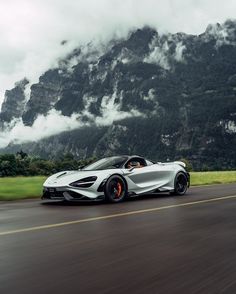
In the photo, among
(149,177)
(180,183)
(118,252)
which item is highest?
(149,177)

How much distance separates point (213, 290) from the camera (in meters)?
3.78

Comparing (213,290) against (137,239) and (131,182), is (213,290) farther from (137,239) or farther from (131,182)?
(131,182)

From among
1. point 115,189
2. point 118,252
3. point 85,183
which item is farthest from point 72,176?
point 118,252

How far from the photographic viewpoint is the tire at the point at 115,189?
1148 centimetres

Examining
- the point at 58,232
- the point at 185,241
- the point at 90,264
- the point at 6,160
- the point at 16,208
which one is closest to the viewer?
→ the point at 90,264

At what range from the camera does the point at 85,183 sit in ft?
36.8

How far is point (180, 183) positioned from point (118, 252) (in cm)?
895

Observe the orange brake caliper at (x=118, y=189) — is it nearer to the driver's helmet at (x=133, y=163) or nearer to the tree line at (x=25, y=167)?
the driver's helmet at (x=133, y=163)

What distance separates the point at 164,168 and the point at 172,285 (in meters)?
9.51

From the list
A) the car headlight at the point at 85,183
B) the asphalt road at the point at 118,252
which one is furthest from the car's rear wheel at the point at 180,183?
the asphalt road at the point at 118,252

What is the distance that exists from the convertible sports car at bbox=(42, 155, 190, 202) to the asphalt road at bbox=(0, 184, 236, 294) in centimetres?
198

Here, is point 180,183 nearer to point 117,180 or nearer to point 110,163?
point 110,163

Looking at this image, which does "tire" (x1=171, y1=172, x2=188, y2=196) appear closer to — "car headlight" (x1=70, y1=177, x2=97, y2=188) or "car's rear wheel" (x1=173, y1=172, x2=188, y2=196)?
"car's rear wheel" (x1=173, y1=172, x2=188, y2=196)

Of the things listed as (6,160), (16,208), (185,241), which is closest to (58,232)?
(185,241)
